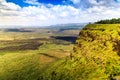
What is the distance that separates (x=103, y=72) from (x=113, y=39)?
1837cm

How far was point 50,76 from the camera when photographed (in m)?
148

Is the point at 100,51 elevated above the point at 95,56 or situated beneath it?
elevated above

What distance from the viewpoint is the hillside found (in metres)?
103

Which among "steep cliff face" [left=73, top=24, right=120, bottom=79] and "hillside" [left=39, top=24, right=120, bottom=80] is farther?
"hillside" [left=39, top=24, right=120, bottom=80]

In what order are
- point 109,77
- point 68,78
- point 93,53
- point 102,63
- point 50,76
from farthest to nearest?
point 50,76 → point 68,78 → point 93,53 → point 102,63 → point 109,77

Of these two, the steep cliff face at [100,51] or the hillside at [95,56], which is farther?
the hillside at [95,56]

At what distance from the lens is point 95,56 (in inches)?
4405

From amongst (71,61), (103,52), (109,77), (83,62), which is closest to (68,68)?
(71,61)

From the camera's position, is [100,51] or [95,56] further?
[100,51]

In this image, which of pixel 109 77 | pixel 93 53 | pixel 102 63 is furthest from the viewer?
pixel 93 53

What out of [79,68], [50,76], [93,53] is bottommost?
[50,76]

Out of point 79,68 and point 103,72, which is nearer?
point 103,72

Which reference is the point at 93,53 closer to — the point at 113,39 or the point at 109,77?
the point at 113,39

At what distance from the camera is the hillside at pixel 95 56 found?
339ft
